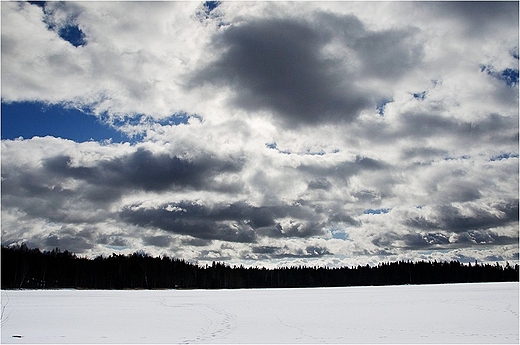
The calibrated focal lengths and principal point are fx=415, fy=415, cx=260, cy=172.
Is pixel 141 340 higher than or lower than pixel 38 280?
higher

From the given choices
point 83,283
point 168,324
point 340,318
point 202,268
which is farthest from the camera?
point 202,268

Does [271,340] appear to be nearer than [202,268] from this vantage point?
Yes

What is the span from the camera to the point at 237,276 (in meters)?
193

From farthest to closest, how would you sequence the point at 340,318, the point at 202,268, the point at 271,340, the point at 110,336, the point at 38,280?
1. the point at 202,268
2. the point at 38,280
3. the point at 340,318
4. the point at 110,336
5. the point at 271,340

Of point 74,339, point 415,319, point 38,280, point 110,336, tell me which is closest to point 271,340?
point 110,336

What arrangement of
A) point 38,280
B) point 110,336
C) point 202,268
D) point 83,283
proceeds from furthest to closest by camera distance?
point 202,268 → point 83,283 → point 38,280 → point 110,336

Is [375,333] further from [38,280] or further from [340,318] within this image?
[38,280]

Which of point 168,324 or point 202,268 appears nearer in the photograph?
point 168,324

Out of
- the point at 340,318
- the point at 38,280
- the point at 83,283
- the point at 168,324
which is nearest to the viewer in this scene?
the point at 168,324

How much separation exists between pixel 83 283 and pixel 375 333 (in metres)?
129

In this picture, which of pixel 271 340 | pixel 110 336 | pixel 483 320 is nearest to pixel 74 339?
pixel 110 336

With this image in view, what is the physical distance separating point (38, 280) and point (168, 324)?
11014cm

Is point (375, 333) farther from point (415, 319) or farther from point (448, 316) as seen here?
point (448, 316)

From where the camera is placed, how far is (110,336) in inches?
733
